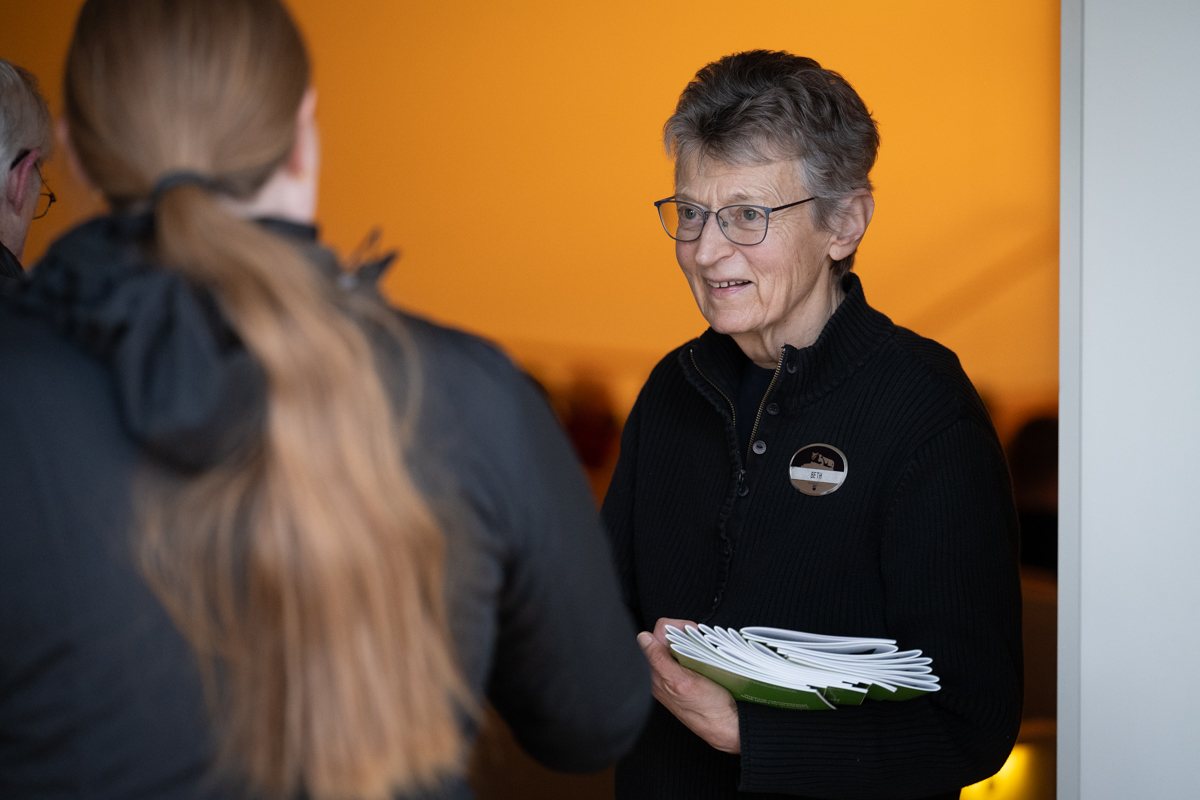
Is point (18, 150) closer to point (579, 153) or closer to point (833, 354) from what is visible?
point (833, 354)

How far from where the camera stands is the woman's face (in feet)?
5.88

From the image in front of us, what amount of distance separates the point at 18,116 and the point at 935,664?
81.8 inches

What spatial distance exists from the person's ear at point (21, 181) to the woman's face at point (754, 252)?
Result: 1.41 metres

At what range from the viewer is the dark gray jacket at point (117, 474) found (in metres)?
0.78

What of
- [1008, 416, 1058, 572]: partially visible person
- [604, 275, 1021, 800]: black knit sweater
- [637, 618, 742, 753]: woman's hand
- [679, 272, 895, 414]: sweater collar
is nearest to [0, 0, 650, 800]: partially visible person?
[637, 618, 742, 753]: woman's hand

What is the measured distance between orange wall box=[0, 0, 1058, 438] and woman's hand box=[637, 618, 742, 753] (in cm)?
194

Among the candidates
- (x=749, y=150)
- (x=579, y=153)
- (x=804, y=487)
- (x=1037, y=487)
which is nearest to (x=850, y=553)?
(x=804, y=487)

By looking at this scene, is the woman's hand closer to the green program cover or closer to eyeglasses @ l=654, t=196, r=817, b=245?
the green program cover

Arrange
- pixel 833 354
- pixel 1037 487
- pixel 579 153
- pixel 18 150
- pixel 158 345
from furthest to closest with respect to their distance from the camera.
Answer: pixel 579 153, pixel 1037 487, pixel 18 150, pixel 833 354, pixel 158 345

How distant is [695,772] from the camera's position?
1.75 meters

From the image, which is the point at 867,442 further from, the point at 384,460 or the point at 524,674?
the point at 384,460

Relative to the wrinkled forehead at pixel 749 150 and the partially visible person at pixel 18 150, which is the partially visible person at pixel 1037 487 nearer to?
the wrinkled forehead at pixel 749 150

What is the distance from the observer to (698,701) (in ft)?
5.19

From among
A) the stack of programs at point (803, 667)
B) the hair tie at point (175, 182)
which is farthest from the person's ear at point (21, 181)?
the stack of programs at point (803, 667)
